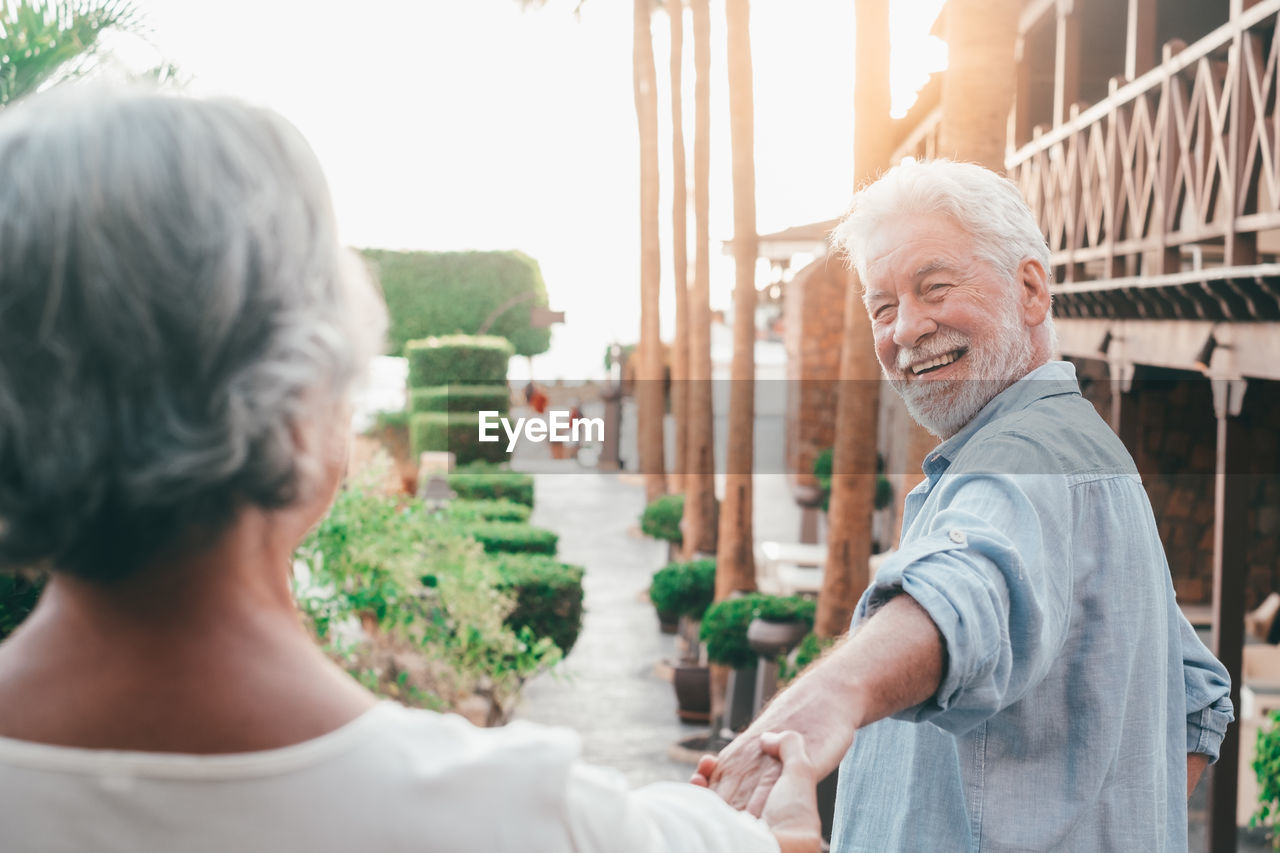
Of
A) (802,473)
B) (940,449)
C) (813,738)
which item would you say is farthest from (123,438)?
(802,473)

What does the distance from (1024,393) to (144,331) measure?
53.9 inches

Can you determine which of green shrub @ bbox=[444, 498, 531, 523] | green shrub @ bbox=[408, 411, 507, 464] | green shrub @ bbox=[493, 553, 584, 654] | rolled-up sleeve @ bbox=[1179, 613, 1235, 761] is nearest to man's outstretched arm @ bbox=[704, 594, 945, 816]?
rolled-up sleeve @ bbox=[1179, 613, 1235, 761]

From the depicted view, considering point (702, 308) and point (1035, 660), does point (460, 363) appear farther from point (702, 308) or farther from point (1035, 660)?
point (1035, 660)

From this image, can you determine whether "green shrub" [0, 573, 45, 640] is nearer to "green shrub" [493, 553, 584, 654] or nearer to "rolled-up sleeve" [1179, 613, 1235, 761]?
"rolled-up sleeve" [1179, 613, 1235, 761]

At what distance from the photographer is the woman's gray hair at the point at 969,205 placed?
1802 mm

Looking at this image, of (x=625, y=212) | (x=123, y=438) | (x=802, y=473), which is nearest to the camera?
(x=123, y=438)

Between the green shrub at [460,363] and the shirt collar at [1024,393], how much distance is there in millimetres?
22357

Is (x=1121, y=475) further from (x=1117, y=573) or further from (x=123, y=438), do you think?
(x=123, y=438)

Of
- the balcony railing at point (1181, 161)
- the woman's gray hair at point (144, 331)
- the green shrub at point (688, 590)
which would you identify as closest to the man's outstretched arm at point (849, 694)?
the woman's gray hair at point (144, 331)

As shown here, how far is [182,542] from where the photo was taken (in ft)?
2.74

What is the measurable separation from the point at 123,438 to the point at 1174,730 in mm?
1612

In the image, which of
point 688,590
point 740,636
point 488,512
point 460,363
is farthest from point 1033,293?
point 460,363

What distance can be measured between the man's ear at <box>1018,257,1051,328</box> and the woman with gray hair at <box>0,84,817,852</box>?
50.1 inches

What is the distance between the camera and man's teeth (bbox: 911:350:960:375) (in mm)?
1876
